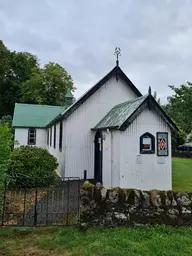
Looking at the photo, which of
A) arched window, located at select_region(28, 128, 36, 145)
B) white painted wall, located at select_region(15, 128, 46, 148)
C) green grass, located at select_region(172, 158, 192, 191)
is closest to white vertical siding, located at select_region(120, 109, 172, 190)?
green grass, located at select_region(172, 158, 192, 191)

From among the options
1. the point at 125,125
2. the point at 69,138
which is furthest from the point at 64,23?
the point at 125,125

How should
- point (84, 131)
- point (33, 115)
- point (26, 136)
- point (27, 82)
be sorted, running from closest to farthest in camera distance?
point (84, 131) < point (26, 136) < point (33, 115) < point (27, 82)

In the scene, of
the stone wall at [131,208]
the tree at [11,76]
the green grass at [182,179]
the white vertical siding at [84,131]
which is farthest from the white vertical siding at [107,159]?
the tree at [11,76]

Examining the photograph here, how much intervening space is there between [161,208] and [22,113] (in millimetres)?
22695

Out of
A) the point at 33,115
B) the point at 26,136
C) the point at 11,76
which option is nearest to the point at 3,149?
the point at 26,136

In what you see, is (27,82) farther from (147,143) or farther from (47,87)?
(147,143)

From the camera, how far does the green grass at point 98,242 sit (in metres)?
3.82

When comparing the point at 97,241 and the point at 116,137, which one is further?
the point at 116,137

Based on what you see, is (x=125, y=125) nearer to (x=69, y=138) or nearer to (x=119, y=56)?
(x=69, y=138)

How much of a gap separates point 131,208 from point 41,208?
3.12 meters

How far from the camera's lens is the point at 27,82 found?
129 ft

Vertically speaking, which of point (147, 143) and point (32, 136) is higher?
point (32, 136)

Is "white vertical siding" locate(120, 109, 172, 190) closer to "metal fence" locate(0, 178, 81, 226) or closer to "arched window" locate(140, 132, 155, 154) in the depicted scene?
"arched window" locate(140, 132, 155, 154)

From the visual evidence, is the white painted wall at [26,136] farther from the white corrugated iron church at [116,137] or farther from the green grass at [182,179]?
the green grass at [182,179]
